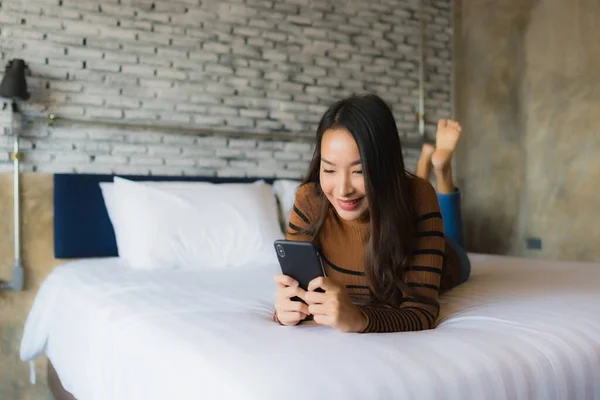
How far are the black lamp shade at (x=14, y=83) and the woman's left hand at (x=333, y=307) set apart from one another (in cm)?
194

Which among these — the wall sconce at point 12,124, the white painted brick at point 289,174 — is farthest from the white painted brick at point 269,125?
the wall sconce at point 12,124

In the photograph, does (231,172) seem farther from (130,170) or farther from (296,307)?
(296,307)

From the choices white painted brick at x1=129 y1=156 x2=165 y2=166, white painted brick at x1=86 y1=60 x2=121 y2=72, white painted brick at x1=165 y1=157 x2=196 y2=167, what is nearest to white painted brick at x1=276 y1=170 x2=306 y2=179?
white painted brick at x1=165 y1=157 x2=196 y2=167

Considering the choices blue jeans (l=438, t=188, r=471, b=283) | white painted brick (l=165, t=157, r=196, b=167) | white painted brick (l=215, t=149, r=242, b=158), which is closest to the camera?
blue jeans (l=438, t=188, r=471, b=283)

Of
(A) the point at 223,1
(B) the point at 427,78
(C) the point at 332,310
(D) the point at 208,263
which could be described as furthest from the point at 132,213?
(B) the point at 427,78

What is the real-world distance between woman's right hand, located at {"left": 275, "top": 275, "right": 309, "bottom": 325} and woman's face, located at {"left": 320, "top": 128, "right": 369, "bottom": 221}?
0.70 feet

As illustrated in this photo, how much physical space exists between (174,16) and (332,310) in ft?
7.72

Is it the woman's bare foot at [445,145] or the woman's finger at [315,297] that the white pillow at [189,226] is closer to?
the woman's bare foot at [445,145]

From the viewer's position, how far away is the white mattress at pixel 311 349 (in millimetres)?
946

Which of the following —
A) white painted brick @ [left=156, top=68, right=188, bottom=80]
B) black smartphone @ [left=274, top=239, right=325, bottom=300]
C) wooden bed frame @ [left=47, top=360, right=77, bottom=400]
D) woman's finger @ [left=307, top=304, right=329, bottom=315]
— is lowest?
wooden bed frame @ [left=47, top=360, right=77, bottom=400]

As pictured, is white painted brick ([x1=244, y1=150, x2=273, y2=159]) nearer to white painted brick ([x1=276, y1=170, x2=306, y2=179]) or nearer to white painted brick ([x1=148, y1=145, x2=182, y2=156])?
white painted brick ([x1=276, y1=170, x2=306, y2=179])

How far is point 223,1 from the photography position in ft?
10.4

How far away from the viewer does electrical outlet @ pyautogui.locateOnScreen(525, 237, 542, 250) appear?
11.6 feet

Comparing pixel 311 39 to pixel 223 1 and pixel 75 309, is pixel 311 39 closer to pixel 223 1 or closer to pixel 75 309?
pixel 223 1
